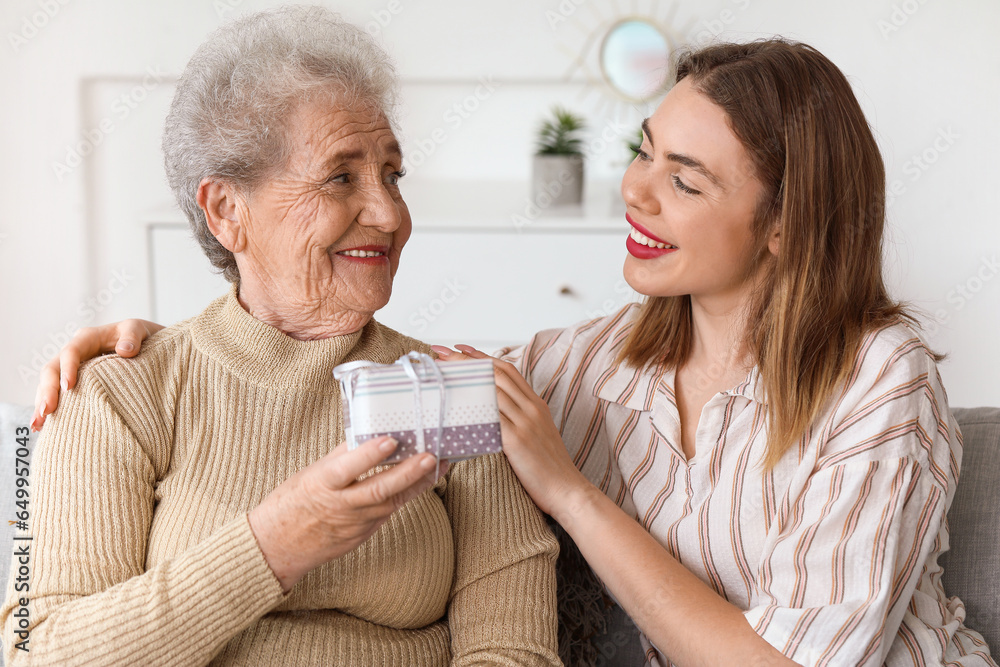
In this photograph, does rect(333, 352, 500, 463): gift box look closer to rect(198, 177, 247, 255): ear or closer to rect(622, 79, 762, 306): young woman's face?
rect(198, 177, 247, 255): ear

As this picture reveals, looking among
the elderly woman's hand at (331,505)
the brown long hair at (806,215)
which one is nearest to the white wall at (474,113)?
the brown long hair at (806,215)

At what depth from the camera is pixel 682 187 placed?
1.45 m

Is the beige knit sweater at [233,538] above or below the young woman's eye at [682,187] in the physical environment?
below

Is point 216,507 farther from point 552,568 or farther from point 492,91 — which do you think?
point 492,91

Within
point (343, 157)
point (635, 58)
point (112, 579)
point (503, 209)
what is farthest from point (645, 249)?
point (635, 58)

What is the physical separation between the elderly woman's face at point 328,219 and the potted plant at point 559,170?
2132mm

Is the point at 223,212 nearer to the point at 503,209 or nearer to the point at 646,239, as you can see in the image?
the point at 646,239

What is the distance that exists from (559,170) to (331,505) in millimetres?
2617

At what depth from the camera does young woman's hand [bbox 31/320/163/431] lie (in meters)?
1.21

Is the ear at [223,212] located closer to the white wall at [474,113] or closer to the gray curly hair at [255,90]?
the gray curly hair at [255,90]

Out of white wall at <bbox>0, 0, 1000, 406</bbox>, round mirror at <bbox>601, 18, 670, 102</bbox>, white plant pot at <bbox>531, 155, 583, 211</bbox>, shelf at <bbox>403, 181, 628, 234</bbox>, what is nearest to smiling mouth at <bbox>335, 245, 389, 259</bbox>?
shelf at <bbox>403, 181, 628, 234</bbox>

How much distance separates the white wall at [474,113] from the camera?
11.9ft

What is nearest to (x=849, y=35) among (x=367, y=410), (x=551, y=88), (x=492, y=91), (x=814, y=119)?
(x=551, y=88)

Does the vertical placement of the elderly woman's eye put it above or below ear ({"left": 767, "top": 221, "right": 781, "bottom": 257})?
above
